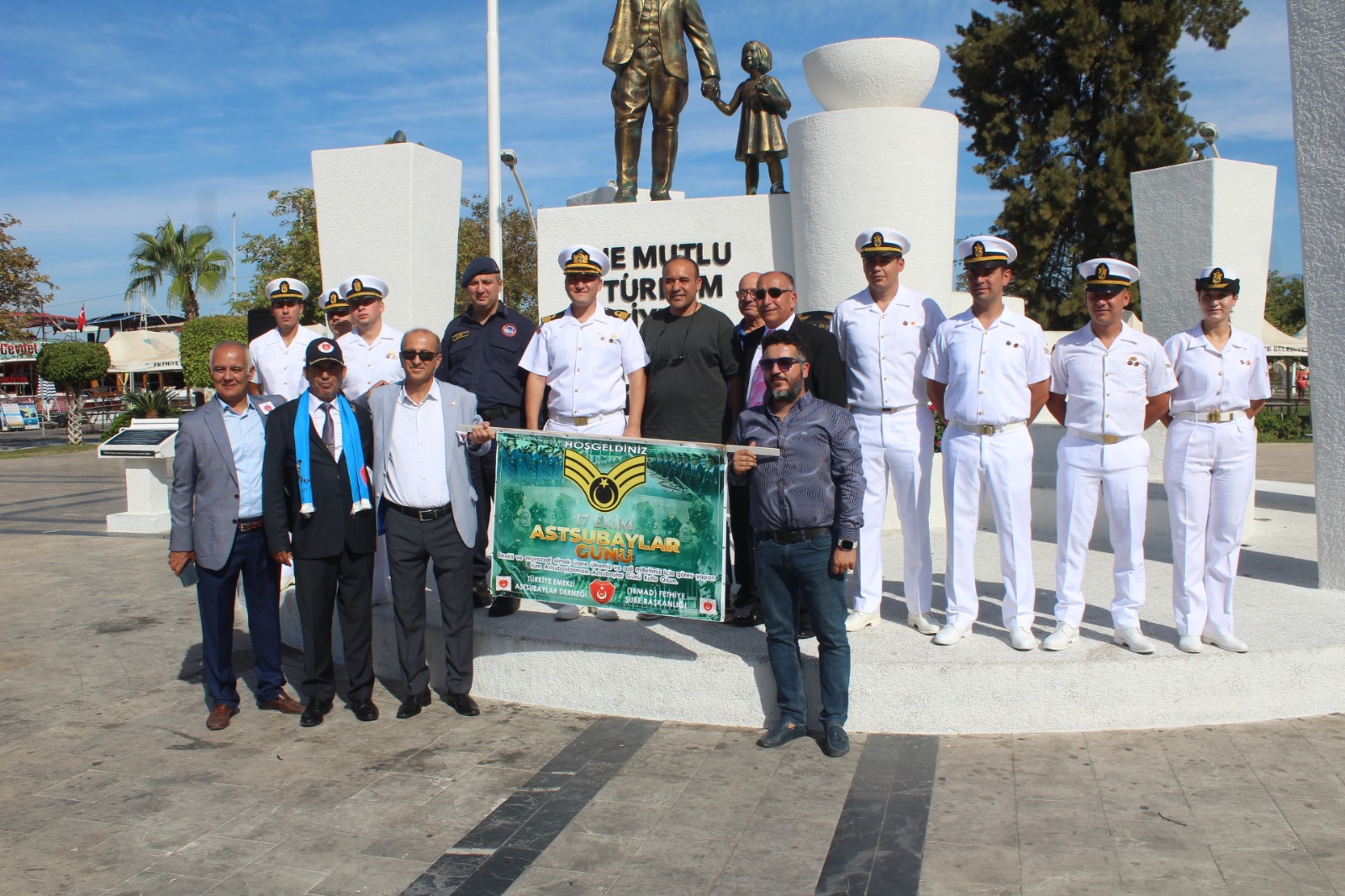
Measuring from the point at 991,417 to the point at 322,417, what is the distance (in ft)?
10.4

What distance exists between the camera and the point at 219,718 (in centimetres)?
495

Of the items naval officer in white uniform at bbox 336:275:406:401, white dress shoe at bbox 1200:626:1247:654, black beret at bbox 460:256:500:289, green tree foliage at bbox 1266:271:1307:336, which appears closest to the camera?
white dress shoe at bbox 1200:626:1247:654

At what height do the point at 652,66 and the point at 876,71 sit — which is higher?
the point at 652,66

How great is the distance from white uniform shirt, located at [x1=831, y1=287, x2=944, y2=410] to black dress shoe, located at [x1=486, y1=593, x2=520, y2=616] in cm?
220

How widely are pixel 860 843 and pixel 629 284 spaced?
7206 mm

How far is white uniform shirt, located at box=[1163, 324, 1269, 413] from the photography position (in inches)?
198

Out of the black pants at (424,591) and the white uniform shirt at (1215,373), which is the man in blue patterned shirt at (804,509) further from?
the white uniform shirt at (1215,373)

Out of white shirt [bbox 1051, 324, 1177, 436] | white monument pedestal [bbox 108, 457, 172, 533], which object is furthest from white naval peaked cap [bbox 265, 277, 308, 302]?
white monument pedestal [bbox 108, 457, 172, 533]

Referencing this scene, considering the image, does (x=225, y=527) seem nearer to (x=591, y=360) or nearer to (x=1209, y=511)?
(x=591, y=360)

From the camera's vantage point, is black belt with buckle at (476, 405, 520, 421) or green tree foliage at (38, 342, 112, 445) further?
green tree foliage at (38, 342, 112, 445)

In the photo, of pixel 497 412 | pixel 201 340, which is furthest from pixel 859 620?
pixel 201 340

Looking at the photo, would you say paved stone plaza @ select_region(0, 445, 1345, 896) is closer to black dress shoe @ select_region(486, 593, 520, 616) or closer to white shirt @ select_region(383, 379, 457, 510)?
black dress shoe @ select_region(486, 593, 520, 616)

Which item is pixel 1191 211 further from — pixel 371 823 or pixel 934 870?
pixel 371 823

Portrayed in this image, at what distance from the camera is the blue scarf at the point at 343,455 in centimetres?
483
